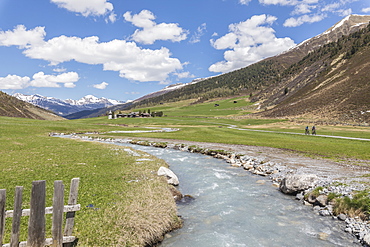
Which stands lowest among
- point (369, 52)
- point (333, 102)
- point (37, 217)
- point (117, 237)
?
point (117, 237)

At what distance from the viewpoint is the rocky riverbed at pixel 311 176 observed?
15.2 meters

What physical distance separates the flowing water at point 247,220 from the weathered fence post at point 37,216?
612 centimetres

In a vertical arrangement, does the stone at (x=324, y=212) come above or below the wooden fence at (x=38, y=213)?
below

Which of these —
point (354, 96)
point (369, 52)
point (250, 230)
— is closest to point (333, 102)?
point (354, 96)

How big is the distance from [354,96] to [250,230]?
117 meters

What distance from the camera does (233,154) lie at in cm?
3559

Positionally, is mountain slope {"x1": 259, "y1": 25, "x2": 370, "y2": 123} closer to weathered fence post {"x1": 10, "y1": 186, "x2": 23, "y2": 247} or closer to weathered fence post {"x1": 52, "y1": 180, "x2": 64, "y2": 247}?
weathered fence post {"x1": 52, "y1": 180, "x2": 64, "y2": 247}

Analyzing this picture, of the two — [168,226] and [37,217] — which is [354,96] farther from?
[37,217]

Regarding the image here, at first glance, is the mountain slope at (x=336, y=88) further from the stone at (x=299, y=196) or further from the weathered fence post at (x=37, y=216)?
the weathered fence post at (x=37, y=216)

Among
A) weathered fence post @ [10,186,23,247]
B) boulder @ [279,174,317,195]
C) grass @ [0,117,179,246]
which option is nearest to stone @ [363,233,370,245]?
boulder @ [279,174,317,195]

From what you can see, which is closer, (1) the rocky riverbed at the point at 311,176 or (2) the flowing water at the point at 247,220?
(2) the flowing water at the point at 247,220

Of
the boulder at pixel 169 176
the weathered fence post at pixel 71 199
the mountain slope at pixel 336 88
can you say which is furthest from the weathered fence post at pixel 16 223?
the mountain slope at pixel 336 88

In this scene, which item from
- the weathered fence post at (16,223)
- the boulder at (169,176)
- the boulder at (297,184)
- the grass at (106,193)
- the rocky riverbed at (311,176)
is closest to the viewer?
the weathered fence post at (16,223)

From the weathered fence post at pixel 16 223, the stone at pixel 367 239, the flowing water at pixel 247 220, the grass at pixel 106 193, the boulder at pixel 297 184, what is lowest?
the flowing water at pixel 247 220
